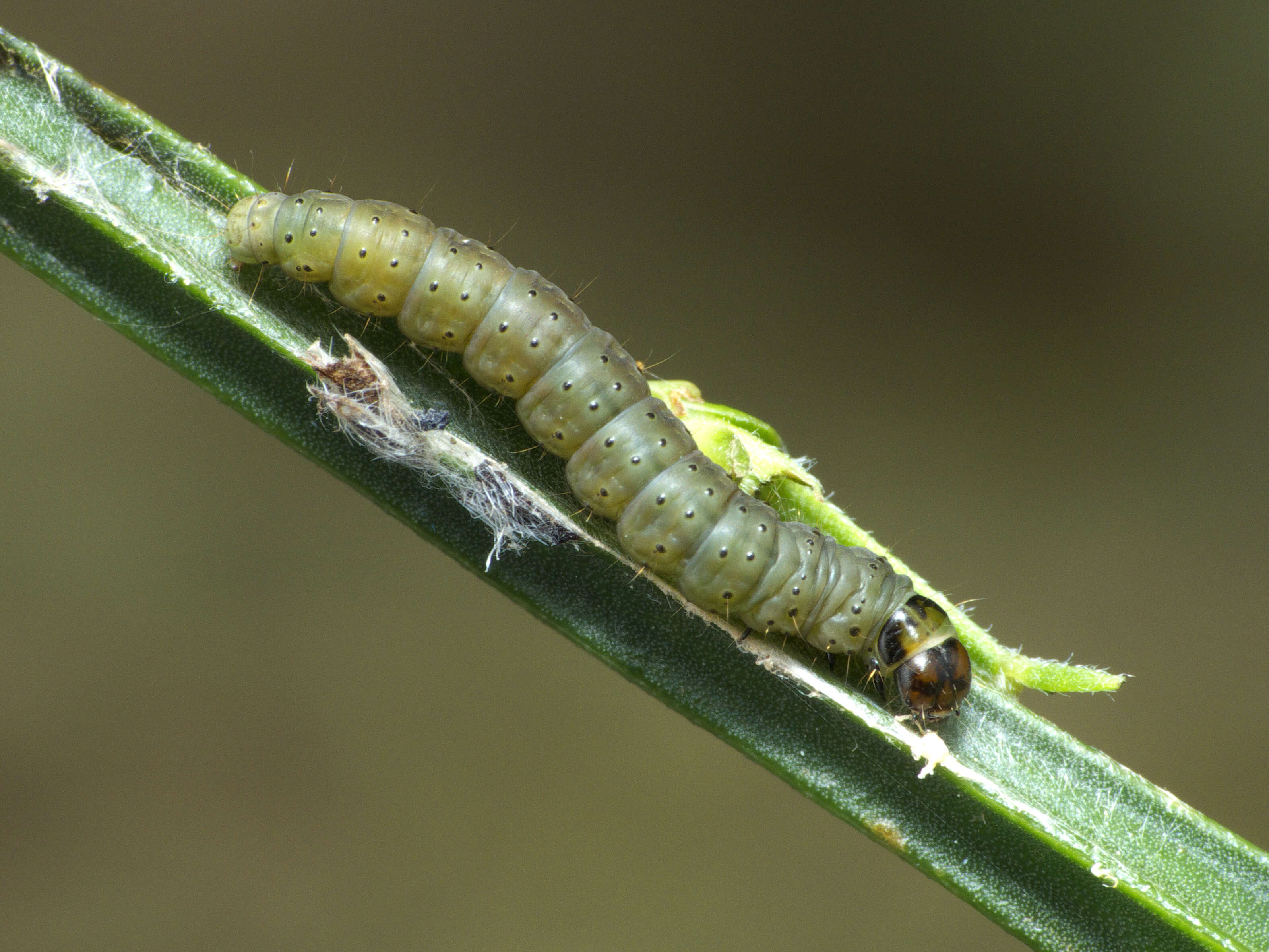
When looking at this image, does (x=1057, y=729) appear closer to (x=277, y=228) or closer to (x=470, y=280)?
(x=470, y=280)

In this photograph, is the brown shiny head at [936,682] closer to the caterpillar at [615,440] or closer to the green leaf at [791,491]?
the caterpillar at [615,440]

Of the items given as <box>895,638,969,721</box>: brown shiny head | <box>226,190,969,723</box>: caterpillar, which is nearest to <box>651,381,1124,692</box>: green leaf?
<box>226,190,969,723</box>: caterpillar

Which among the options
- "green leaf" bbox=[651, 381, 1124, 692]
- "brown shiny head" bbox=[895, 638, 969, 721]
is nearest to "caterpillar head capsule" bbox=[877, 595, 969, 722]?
"brown shiny head" bbox=[895, 638, 969, 721]

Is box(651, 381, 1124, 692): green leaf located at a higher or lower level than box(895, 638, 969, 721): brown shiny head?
higher

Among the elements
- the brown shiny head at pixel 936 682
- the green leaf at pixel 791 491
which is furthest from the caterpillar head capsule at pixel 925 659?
the green leaf at pixel 791 491

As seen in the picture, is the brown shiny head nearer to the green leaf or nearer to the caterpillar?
the caterpillar

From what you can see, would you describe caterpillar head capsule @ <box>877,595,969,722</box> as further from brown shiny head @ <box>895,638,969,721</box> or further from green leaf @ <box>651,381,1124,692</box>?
green leaf @ <box>651,381,1124,692</box>

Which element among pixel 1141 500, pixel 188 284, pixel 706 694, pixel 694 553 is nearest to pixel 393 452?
pixel 188 284

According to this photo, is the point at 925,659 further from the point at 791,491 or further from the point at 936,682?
the point at 791,491
